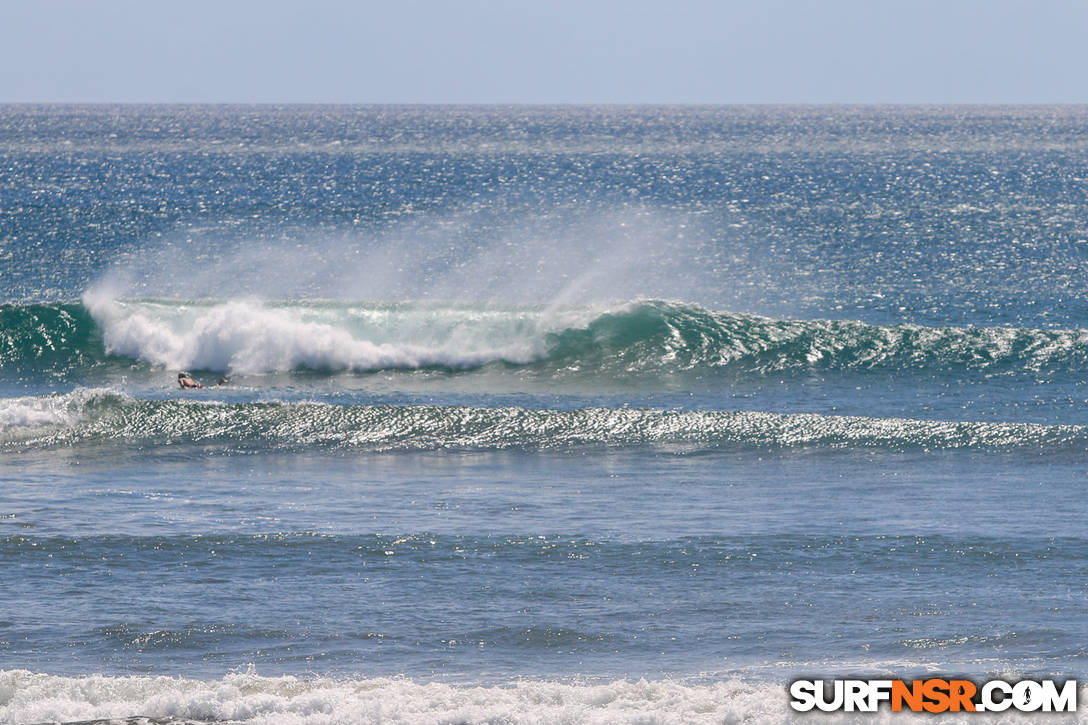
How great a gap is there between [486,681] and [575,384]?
15.8 meters

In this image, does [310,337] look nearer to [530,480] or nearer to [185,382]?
[185,382]

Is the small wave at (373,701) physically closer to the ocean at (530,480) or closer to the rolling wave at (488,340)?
the ocean at (530,480)

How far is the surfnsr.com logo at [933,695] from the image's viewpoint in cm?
934

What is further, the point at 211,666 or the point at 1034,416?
the point at 1034,416

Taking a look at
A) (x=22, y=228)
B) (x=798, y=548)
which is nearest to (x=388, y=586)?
(x=798, y=548)

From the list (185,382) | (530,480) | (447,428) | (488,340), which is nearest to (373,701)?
(530,480)

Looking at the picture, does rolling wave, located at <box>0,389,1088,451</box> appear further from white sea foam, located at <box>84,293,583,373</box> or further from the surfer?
white sea foam, located at <box>84,293,583,373</box>

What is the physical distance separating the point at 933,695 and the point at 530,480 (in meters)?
8.39

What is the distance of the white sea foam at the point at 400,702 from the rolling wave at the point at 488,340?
16.8 metres

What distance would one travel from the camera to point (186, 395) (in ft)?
79.8

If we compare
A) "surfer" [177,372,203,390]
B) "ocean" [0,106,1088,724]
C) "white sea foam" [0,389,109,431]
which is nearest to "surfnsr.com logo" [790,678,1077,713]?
"ocean" [0,106,1088,724]

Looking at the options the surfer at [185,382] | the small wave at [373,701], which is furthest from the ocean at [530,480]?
the surfer at [185,382]

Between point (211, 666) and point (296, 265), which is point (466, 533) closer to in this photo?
point (211, 666)

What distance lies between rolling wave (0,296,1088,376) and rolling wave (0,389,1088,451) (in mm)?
5424
